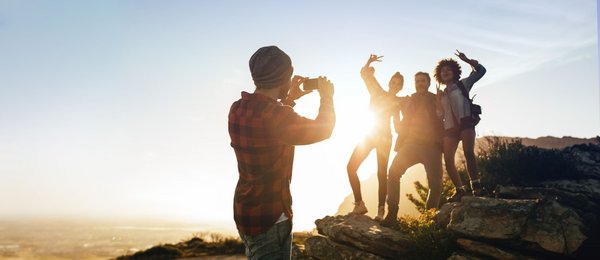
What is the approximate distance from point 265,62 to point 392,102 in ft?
16.8

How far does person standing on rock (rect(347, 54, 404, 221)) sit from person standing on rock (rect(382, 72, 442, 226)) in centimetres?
24

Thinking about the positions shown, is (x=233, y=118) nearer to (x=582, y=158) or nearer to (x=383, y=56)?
(x=383, y=56)

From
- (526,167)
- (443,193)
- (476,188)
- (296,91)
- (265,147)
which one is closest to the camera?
(265,147)

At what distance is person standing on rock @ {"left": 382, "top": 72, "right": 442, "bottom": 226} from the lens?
21.1 feet

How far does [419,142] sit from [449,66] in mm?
1740

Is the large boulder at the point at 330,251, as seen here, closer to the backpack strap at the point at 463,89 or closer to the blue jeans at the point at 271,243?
the backpack strap at the point at 463,89

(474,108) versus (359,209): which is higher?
(474,108)

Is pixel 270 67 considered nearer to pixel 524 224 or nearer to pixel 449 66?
pixel 524 224

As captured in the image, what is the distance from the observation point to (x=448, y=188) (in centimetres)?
931

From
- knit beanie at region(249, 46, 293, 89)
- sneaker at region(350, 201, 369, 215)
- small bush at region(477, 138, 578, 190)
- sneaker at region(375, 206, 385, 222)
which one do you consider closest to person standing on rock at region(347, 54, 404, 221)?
sneaker at region(375, 206, 385, 222)

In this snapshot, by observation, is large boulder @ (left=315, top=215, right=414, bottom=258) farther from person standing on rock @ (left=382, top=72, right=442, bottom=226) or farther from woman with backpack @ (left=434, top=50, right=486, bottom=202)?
woman with backpack @ (left=434, top=50, right=486, bottom=202)

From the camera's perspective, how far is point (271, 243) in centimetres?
218

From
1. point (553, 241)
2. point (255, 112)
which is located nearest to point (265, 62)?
point (255, 112)

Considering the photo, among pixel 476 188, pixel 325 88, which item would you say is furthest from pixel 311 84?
pixel 476 188
